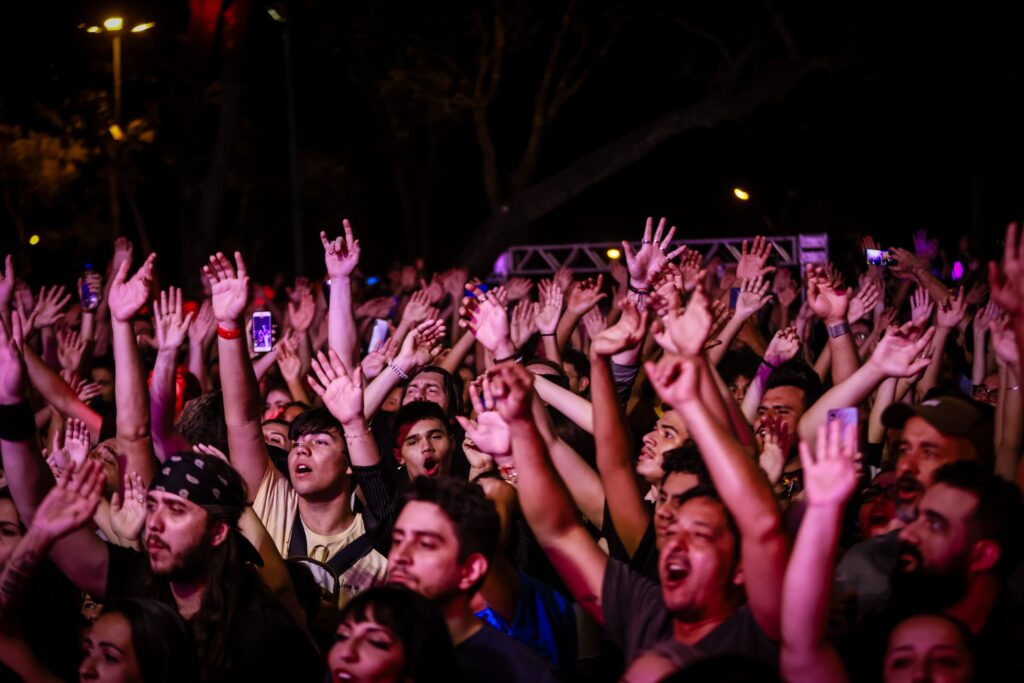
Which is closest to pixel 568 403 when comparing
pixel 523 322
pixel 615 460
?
pixel 615 460

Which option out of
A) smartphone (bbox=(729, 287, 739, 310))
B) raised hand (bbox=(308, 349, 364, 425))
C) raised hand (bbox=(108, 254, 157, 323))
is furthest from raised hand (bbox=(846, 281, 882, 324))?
raised hand (bbox=(108, 254, 157, 323))

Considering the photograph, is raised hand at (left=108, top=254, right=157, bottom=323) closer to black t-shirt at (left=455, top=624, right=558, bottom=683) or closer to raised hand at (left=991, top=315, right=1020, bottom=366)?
black t-shirt at (left=455, top=624, right=558, bottom=683)

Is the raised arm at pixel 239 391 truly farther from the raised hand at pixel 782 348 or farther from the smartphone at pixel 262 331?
the smartphone at pixel 262 331

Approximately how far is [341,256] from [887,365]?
3178 millimetres

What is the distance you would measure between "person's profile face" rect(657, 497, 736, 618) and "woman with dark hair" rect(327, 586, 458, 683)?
68 cm

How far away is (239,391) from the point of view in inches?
219

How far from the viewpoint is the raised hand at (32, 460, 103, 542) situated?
3938 mm

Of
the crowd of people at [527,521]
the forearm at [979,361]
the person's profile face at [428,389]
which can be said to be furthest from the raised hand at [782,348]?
the person's profile face at [428,389]

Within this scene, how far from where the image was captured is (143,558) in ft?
14.8

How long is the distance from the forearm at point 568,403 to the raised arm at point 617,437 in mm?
990

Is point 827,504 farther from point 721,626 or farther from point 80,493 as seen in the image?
point 80,493

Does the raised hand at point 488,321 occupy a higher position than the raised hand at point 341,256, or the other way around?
the raised hand at point 341,256

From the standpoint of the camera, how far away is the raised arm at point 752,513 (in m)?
3.36

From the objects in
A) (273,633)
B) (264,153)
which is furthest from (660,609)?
(264,153)
